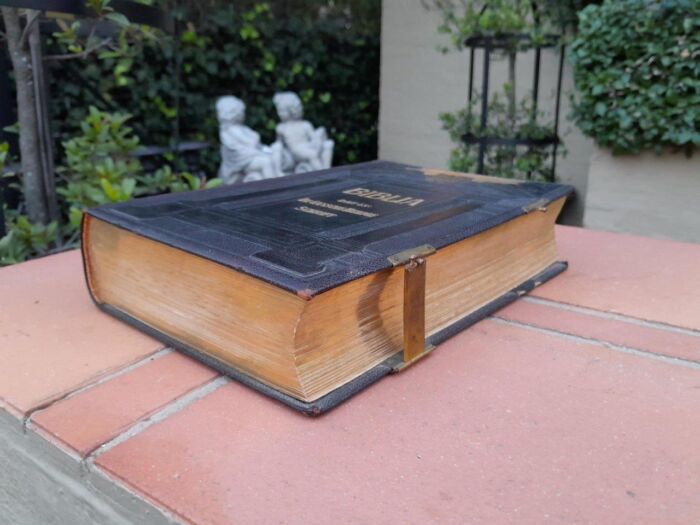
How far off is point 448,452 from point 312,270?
0.63 feet

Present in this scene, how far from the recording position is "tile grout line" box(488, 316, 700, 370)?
2.26ft

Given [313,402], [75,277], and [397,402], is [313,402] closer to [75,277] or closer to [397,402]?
[397,402]

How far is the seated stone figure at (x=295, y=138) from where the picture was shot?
3742 millimetres

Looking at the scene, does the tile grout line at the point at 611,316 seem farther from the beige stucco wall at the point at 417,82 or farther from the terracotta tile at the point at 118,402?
the beige stucco wall at the point at 417,82

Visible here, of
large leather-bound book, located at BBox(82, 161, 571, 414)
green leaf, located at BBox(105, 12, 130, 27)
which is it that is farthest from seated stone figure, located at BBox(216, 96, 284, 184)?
large leather-bound book, located at BBox(82, 161, 571, 414)

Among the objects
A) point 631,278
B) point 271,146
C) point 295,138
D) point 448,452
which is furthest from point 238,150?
point 448,452

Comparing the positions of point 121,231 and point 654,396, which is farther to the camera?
point 121,231

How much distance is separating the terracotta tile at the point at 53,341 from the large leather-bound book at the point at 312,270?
31mm

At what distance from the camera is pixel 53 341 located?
28.1 inches

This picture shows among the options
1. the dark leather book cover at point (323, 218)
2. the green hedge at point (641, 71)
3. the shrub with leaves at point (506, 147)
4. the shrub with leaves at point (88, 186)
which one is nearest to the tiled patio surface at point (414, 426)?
the dark leather book cover at point (323, 218)

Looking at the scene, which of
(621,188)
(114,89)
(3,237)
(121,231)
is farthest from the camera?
(114,89)

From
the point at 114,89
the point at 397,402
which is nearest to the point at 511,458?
the point at 397,402

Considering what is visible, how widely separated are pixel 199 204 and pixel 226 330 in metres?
0.27

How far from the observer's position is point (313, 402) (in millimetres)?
560
